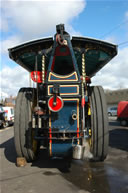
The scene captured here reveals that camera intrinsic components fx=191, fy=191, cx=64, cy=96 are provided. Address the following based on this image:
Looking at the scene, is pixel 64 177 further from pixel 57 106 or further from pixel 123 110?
pixel 123 110

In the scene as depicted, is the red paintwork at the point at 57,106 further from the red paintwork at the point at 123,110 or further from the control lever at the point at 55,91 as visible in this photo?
the red paintwork at the point at 123,110

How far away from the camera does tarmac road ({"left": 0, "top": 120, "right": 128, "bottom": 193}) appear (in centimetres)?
320

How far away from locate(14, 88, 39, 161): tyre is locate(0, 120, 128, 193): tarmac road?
36 cm

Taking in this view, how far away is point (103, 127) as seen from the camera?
405 cm

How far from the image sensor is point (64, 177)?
3721mm

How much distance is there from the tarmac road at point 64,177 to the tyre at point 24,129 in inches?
14.2

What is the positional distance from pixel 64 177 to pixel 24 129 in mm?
1349

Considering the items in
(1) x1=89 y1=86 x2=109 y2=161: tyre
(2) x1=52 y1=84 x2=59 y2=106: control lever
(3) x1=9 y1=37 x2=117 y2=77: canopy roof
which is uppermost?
(3) x1=9 y1=37 x2=117 y2=77: canopy roof

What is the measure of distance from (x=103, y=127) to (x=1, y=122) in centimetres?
1272

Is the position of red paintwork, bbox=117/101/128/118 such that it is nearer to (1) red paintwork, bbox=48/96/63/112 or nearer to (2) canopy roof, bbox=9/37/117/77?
(2) canopy roof, bbox=9/37/117/77

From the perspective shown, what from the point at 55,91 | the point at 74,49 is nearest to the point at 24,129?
the point at 55,91

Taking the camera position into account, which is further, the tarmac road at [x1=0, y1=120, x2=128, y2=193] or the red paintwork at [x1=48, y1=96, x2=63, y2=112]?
the red paintwork at [x1=48, y1=96, x2=63, y2=112]

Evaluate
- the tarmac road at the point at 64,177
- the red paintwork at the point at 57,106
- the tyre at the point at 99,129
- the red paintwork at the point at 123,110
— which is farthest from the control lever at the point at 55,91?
the red paintwork at the point at 123,110

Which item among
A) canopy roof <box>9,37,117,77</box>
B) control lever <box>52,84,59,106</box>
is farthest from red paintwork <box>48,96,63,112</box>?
canopy roof <box>9,37,117,77</box>
